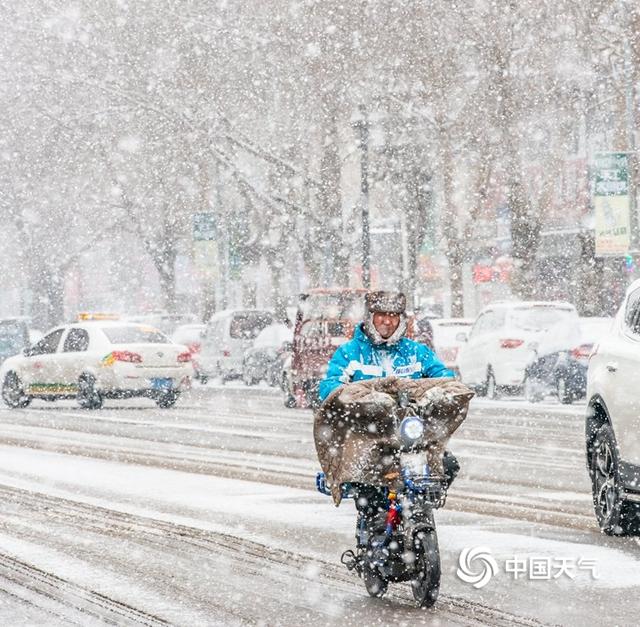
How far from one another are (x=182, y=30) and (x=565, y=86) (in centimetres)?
1023

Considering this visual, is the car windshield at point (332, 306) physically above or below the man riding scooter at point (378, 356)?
below

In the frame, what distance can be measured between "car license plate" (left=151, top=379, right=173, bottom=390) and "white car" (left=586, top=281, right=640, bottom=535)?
17.8 metres

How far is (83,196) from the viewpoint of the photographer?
204 feet

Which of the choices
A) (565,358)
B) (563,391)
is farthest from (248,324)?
(565,358)

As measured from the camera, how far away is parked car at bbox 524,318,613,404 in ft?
→ 93.1

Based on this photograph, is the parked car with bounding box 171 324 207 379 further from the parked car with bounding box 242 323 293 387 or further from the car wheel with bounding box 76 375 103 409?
the car wheel with bounding box 76 375 103 409

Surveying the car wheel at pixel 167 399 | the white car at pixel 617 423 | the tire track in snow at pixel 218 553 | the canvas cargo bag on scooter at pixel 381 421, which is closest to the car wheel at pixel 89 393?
the car wheel at pixel 167 399

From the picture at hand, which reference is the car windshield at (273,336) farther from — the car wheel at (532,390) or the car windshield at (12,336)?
the car windshield at (12,336)

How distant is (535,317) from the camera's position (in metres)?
29.8

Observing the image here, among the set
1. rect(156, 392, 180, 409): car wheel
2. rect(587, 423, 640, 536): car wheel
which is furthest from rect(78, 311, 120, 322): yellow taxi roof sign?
rect(587, 423, 640, 536): car wheel

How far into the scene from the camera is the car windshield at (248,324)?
40.3 m

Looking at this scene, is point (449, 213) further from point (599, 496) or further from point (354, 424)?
point (354, 424)

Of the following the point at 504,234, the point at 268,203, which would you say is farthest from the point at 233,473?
the point at 504,234

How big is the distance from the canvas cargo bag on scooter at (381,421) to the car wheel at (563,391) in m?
20.4
